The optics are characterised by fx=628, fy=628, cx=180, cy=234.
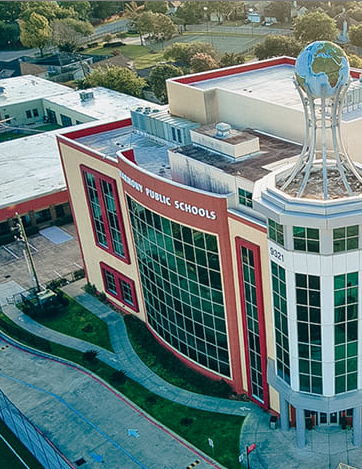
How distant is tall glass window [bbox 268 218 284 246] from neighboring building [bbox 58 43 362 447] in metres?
0.10

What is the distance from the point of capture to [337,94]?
38531 mm

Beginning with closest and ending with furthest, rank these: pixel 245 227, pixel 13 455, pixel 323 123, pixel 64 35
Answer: pixel 323 123, pixel 245 227, pixel 13 455, pixel 64 35

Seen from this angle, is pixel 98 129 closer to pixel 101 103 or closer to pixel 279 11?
pixel 101 103

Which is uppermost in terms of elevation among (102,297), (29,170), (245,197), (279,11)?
(245,197)

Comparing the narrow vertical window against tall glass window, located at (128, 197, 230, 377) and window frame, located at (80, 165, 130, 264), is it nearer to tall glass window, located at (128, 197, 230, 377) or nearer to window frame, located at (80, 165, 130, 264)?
tall glass window, located at (128, 197, 230, 377)

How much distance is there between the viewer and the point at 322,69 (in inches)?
1476

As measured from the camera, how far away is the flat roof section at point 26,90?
131m

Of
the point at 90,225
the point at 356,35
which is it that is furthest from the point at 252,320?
the point at 356,35

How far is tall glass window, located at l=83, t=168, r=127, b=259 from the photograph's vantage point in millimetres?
59622

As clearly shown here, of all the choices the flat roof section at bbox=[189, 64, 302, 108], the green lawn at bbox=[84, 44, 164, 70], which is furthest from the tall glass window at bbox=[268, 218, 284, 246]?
the green lawn at bbox=[84, 44, 164, 70]

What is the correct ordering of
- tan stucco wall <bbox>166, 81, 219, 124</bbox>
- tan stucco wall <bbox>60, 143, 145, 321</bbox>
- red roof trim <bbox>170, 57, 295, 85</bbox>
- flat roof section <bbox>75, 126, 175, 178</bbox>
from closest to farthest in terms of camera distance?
flat roof section <bbox>75, 126, 175, 178</bbox> → tan stucco wall <bbox>166, 81, 219, 124</bbox> → tan stucco wall <bbox>60, 143, 145, 321</bbox> → red roof trim <bbox>170, 57, 295, 85</bbox>

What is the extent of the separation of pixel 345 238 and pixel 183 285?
17.2 m

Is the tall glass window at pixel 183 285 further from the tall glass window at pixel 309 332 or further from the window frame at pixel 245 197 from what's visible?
the tall glass window at pixel 309 332

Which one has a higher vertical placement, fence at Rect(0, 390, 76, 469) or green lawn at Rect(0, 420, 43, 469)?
fence at Rect(0, 390, 76, 469)
